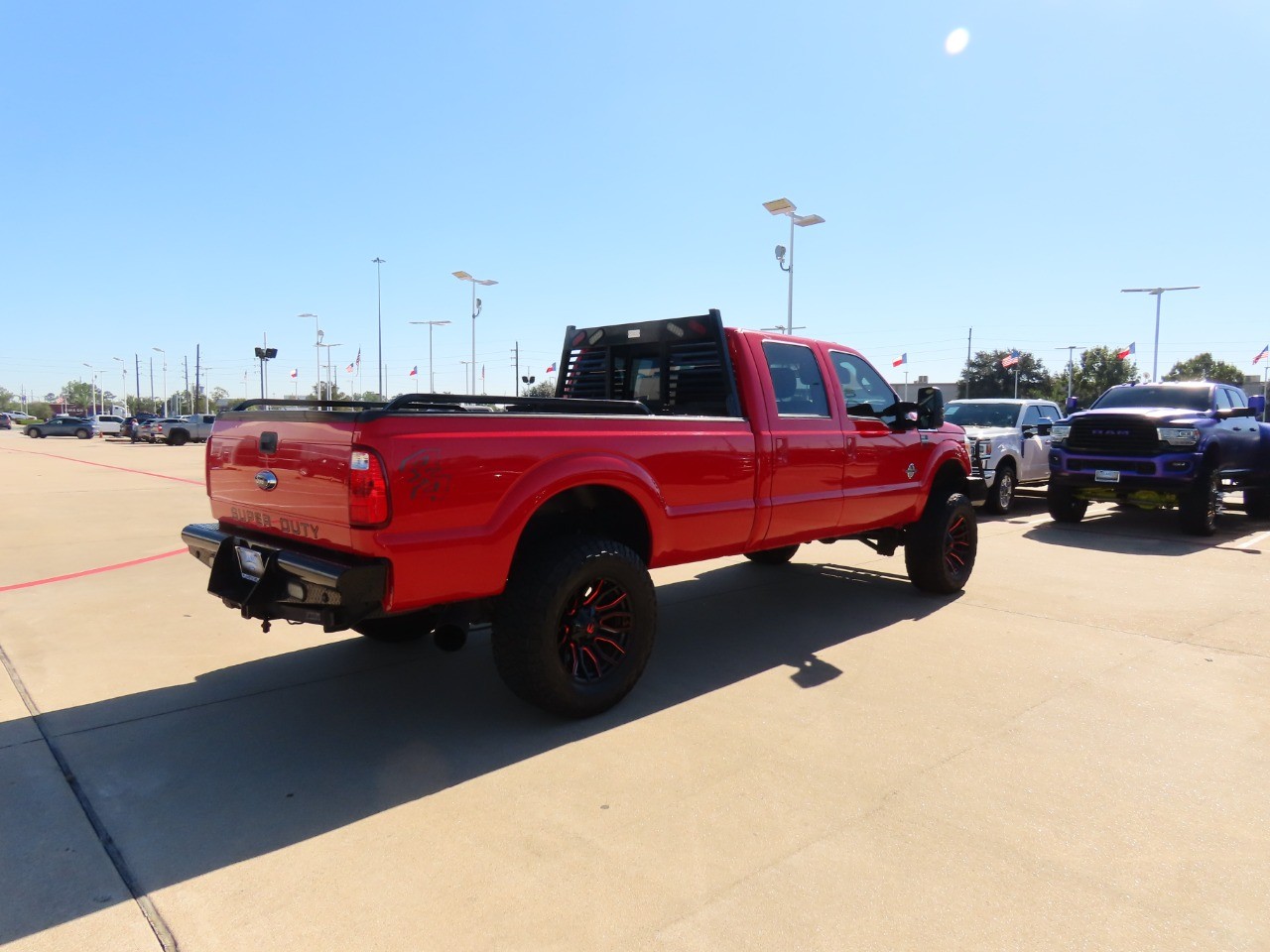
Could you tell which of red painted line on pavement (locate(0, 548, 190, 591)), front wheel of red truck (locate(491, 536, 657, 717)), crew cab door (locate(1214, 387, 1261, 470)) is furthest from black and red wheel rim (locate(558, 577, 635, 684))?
crew cab door (locate(1214, 387, 1261, 470))

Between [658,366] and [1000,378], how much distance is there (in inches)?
3624

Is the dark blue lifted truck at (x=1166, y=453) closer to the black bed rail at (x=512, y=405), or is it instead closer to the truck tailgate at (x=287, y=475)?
the black bed rail at (x=512, y=405)

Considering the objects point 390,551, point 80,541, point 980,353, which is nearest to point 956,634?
point 390,551

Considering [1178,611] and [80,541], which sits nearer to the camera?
[1178,611]

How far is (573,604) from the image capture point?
3760 mm

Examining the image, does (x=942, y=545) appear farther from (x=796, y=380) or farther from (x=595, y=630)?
(x=595, y=630)

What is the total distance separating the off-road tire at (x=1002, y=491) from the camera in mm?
11641

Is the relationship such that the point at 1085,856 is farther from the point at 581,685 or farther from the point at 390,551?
the point at 390,551

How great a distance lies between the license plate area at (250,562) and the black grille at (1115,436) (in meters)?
10.1

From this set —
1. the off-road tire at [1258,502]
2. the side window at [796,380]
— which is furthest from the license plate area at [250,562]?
the off-road tire at [1258,502]

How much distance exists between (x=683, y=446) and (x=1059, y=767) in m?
2.24

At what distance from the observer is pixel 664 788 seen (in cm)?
316

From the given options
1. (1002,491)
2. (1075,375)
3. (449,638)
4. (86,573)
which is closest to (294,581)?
(449,638)

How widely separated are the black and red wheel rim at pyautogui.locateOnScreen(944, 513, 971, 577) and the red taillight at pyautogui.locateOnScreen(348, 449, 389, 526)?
4.86m
